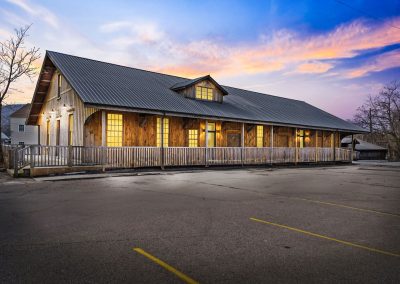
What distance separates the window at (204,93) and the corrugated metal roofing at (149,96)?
76cm

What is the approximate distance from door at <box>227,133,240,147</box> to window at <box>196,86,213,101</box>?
334cm

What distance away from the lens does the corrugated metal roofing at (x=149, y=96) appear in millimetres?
17484

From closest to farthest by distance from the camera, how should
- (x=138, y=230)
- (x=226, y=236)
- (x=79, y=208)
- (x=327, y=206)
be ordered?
1. (x=226, y=236)
2. (x=138, y=230)
3. (x=79, y=208)
4. (x=327, y=206)

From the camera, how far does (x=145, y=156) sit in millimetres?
18047

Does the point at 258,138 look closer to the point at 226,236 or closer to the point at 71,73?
the point at 71,73

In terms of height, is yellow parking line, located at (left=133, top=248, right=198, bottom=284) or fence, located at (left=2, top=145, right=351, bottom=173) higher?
fence, located at (left=2, top=145, right=351, bottom=173)

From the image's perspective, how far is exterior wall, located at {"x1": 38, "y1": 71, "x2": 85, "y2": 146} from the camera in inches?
714

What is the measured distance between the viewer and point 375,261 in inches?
162

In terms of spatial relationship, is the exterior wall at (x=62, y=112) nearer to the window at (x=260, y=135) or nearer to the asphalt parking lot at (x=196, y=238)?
the asphalt parking lot at (x=196, y=238)

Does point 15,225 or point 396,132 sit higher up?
point 396,132

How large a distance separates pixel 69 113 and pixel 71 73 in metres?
2.57

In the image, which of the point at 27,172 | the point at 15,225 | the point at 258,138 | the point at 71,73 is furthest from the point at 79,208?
the point at 258,138

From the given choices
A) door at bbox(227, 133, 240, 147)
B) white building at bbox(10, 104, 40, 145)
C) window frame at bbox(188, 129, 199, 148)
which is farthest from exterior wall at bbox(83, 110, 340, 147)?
white building at bbox(10, 104, 40, 145)

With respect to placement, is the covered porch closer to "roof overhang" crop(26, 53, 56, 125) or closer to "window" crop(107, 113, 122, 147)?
"window" crop(107, 113, 122, 147)
